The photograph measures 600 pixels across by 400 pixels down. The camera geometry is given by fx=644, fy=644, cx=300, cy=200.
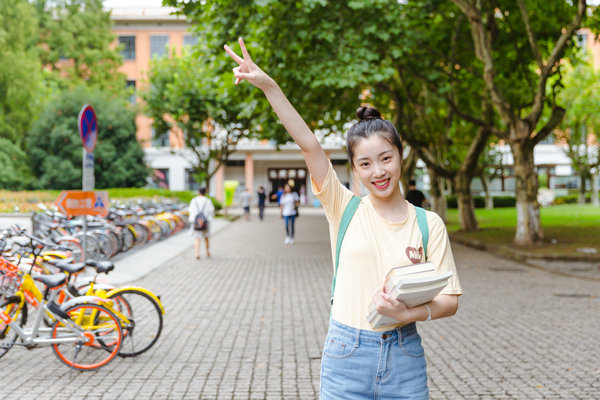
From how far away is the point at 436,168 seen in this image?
838 inches

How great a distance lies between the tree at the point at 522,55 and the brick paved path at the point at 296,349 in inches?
194

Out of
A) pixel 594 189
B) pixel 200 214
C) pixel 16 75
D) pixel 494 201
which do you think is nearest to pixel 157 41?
pixel 16 75

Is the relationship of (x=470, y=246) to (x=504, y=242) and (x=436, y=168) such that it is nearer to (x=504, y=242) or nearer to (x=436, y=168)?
(x=504, y=242)

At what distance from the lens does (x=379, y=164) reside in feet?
7.63

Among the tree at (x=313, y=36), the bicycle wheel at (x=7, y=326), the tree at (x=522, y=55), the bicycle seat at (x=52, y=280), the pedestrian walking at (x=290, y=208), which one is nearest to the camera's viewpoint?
the bicycle seat at (x=52, y=280)

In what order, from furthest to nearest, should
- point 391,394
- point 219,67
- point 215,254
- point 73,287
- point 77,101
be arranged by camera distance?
1. point 77,101
2. point 215,254
3. point 219,67
4. point 73,287
5. point 391,394

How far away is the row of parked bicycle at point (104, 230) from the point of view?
12.3 m

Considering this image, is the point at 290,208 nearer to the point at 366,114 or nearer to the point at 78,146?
the point at 366,114

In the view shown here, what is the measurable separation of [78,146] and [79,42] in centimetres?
1350

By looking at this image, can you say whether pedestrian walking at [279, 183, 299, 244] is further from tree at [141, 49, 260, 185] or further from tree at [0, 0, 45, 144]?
tree at [0, 0, 45, 144]

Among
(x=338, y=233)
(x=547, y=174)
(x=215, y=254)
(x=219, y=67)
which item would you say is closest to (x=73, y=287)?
(x=338, y=233)

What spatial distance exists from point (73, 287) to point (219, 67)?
887cm

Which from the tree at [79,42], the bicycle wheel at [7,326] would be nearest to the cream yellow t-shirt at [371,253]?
the bicycle wheel at [7,326]

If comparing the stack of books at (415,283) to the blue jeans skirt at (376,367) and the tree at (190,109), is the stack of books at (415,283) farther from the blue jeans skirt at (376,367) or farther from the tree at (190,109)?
the tree at (190,109)
